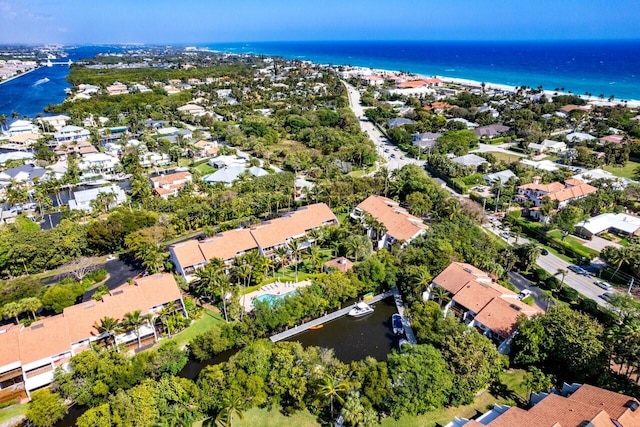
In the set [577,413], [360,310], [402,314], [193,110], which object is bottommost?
[360,310]

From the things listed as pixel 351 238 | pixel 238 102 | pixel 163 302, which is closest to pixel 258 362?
pixel 163 302

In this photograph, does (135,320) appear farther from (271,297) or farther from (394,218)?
(394,218)

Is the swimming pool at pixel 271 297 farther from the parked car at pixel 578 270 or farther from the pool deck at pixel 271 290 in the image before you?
the parked car at pixel 578 270

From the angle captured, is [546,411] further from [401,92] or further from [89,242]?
[401,92]


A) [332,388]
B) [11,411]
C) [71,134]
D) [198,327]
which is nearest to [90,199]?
[198,327]

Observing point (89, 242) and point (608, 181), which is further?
point (608, 181)

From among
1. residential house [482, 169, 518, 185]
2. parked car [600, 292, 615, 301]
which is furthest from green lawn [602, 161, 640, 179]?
parked car [600, 292, 615, 301]

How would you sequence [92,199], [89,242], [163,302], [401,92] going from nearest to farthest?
[163,302]
[89,242]
[92,199]
[401,92]
